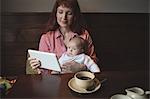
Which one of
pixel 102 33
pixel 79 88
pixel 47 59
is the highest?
pixel 102 33

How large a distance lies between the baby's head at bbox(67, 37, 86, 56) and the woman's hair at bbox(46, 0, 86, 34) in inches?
1.7

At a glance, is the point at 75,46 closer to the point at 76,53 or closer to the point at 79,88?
the point at 76,53

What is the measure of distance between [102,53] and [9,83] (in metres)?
0.46

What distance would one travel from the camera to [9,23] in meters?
1.26

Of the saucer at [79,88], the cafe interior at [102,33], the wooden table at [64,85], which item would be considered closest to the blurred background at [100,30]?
the cafe interior at [102,33]

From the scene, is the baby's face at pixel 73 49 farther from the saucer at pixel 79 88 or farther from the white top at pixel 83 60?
the saucer at pixel 79 88

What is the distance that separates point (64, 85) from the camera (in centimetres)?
112

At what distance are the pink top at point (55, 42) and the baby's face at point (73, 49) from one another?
0.02 m

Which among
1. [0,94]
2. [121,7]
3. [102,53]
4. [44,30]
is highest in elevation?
[121,7]

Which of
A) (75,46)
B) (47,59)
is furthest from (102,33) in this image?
(47,59)

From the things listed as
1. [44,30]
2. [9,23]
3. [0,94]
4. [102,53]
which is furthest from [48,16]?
[0,94]

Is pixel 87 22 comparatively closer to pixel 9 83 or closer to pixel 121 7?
pixel 121 7

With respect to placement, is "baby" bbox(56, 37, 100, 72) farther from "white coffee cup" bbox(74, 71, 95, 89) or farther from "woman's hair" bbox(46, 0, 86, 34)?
"white coffee cup" bbox(74, 71, 95, 89)

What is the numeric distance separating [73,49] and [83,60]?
73mm
